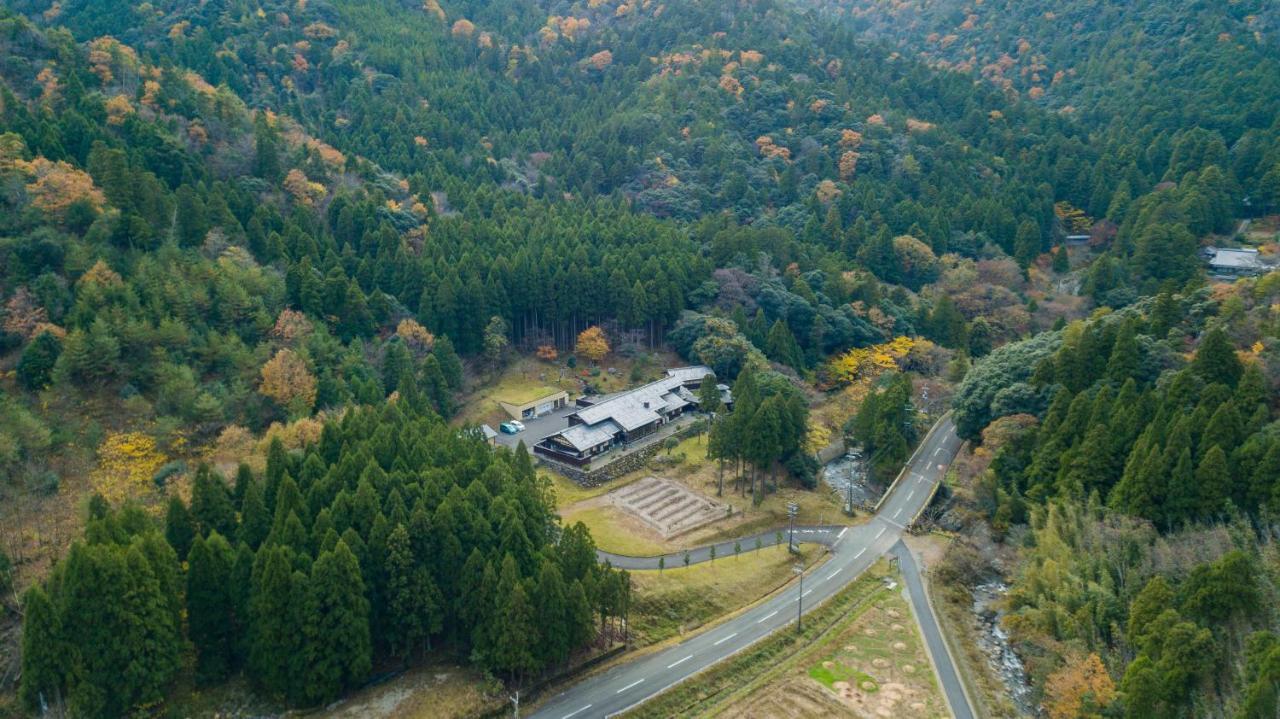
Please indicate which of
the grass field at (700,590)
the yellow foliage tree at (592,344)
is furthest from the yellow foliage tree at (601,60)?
the grass field at (700,590)

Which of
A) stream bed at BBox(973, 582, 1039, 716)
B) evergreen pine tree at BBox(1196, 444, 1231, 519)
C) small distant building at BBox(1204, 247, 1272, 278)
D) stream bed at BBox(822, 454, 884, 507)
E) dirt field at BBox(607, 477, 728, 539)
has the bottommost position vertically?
stream bed at BBox(822, 454, 884, 507)

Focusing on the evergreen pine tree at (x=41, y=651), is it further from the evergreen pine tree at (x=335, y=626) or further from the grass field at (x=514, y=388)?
the grass field at (x=514, y=388)

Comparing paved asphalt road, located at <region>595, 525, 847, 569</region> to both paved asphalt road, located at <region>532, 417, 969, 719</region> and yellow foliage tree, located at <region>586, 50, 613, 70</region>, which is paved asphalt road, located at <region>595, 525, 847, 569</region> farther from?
yellow foliage tree, located at <region>586, 50, 613, 70</region>

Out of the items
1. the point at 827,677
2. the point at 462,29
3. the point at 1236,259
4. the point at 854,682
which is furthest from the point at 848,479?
the point at 462,29

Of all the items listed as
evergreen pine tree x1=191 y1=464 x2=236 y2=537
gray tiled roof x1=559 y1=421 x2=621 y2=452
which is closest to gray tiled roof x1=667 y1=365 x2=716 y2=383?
gray tiled roof x1=559 y1=421 x2=621 y2=452

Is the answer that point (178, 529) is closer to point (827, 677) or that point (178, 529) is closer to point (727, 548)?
point (727, 548)

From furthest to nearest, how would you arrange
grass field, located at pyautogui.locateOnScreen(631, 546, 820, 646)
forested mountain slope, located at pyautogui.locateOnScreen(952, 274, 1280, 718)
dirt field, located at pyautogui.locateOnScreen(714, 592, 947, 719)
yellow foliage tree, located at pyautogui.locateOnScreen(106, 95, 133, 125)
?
yellow foliage tree, located at pyautogui.locateOnScreen(106, 95, 133, 125), grass field, located at pyautogui.locateOnScreen(631, 546, 820, 646), dirt field, located at pyautogui.locateOnScreen(714, 592, 947, 719), forested mountain slope, located at pyautogui.locateOnScreen(952, 274, 1280, 718)

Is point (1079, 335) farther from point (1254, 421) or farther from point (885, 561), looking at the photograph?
point (885, 561)
